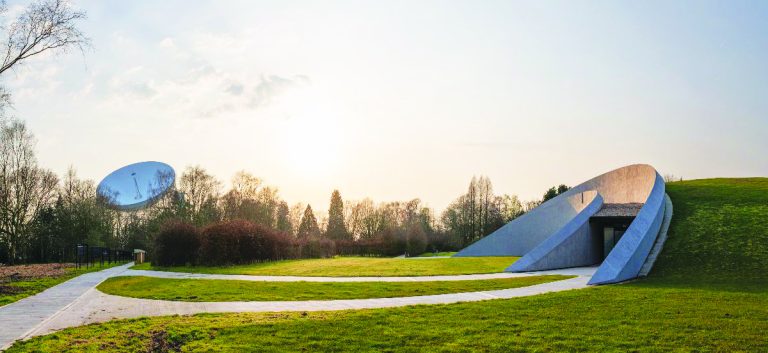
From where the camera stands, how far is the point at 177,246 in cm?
2888

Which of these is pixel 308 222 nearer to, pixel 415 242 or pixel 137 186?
pixel 137 186

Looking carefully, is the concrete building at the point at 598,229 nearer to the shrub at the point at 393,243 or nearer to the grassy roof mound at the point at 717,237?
the grassy roof mound at the point at 717,237

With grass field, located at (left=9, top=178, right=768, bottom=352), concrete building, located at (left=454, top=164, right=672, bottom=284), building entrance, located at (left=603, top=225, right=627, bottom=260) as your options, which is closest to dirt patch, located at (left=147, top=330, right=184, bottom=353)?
grass field, located at (left=9, top=178, right=768, bottom=352)

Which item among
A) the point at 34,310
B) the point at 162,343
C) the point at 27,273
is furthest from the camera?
the point at 27,273

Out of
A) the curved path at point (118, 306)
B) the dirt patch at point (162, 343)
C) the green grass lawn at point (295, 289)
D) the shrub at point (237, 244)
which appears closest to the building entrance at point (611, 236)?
the green grass lawn at point (295, 289)

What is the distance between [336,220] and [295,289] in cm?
5141

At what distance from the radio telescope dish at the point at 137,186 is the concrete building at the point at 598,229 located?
2740cm

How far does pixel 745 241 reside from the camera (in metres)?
20.7

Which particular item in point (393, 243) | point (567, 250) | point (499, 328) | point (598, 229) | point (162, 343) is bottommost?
point (393, 243)

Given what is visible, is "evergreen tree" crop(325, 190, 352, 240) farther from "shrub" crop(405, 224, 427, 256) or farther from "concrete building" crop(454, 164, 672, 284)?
"concrete building" crop(454, 164, 672, 284)

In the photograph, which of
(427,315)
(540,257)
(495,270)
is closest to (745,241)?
(540,257)

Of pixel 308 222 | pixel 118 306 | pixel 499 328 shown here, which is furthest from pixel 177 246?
pixel 308 222

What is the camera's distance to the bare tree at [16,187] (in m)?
37.0

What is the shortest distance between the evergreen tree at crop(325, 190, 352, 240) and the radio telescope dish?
2277 cm
